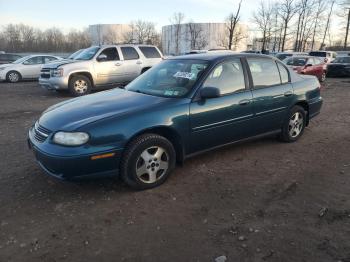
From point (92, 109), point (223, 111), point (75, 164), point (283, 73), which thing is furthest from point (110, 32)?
point (75, 164)

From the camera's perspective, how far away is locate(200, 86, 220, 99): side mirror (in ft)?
14.4

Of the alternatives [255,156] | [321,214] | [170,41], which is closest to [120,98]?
[255,156]

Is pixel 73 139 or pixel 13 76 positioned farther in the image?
pixel 13 76

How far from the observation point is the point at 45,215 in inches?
143

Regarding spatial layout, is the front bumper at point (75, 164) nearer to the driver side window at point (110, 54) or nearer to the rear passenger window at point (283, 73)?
the rear passenger window at point (283, 73)

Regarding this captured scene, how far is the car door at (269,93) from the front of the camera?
5176 mm

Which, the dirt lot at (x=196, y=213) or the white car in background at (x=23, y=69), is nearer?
the dirt lot at (x=196, y=213)

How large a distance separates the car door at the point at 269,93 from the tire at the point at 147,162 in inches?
65.2

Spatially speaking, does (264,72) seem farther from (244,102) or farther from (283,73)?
(244,102)

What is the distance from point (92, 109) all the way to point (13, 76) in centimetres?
1565

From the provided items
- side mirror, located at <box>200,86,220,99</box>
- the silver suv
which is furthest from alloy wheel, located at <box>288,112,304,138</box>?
the silver suv

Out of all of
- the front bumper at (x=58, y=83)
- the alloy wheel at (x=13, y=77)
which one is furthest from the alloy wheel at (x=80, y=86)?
the alloy wheel at (x=13, y=77)

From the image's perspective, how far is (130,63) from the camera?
499 inches

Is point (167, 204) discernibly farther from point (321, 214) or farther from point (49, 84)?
point (49, 84)
